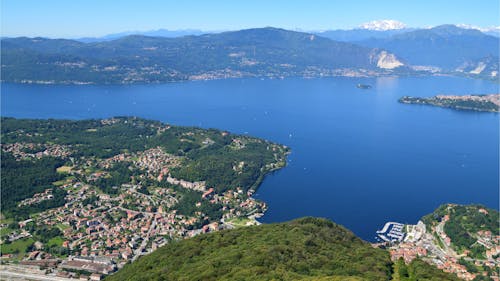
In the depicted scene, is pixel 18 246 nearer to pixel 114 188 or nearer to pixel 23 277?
pixel 23 277

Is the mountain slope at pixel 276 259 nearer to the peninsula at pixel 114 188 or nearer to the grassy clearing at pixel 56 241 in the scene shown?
the peninsula at pixel 114 188

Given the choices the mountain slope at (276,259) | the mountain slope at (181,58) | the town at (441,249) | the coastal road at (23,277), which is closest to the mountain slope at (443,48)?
the mountain slope at (181,58)

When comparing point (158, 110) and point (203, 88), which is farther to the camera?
point (203, 88)

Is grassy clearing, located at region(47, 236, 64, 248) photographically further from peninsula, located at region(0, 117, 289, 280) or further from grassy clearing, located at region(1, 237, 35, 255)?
grassy clearing, located at region(1, 237, 35, 255)

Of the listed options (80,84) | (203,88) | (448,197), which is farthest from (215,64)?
(448,197)

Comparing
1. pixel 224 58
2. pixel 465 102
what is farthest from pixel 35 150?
pixel 224 58

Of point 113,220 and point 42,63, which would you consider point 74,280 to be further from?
point 42,63
